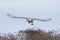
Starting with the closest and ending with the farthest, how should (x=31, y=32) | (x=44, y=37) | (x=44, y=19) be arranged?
(x=44, y=19)
(x=44, y=37)
(x=31, y=32)

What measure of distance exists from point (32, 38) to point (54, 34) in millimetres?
5733

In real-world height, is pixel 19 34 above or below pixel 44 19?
above

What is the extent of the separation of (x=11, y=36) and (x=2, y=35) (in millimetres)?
2412

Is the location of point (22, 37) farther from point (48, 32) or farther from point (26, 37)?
point (48, 32)

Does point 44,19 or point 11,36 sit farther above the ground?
point 11,36

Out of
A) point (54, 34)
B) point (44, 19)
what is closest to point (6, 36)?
point (54, 34)

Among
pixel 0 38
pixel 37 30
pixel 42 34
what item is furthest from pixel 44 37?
pixel 0 38

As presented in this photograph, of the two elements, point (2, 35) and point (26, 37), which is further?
point (2, 35)

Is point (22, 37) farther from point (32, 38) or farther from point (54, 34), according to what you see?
point (54, 34)

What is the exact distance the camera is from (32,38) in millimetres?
54844

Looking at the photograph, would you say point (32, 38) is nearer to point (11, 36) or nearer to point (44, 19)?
point (11, 36)

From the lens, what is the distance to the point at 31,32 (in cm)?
5856

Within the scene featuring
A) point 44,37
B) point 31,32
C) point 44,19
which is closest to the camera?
point 44,19

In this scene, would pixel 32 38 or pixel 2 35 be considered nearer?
pixel 32 38
